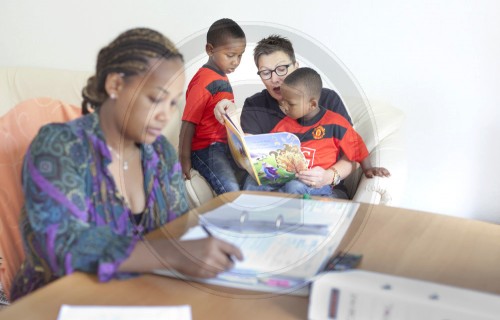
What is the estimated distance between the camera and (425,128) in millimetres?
2211

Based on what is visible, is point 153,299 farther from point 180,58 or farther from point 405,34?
point 405,34

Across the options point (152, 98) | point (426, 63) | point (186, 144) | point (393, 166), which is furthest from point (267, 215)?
point (426, 63)

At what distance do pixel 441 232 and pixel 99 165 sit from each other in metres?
0.72

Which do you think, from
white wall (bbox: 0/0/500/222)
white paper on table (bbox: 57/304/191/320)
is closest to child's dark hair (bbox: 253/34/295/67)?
white paper on table (bbox: 57/304/191/320)

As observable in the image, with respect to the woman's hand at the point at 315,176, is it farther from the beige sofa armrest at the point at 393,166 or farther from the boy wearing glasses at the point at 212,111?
the beige sofa armrest at the point at 393,166

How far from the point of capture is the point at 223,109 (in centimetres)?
74

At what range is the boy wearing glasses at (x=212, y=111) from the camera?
707mm

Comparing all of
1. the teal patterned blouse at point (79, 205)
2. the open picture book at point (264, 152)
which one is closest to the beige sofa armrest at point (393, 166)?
the open picture book at point (264, 152)

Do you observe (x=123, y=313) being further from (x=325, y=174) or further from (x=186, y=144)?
(x=325, y=174)

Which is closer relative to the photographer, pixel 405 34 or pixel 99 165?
pixel 99 165

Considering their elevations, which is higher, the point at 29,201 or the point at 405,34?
the point at 405,34

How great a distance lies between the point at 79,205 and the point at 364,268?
47cm

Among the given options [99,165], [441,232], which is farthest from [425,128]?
[99,165]

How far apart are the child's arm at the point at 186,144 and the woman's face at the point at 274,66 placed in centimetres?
12
